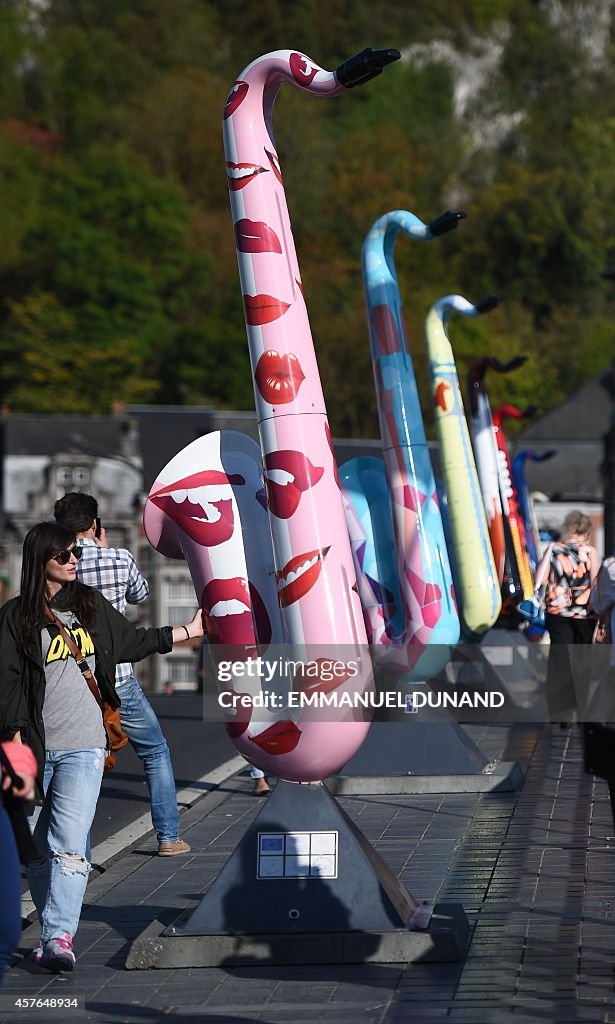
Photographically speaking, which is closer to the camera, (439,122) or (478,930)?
(478,930)

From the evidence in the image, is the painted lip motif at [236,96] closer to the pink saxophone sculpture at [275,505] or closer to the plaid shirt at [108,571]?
the pink saxophone sculpture at [275,505]

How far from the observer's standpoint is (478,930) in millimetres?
7586

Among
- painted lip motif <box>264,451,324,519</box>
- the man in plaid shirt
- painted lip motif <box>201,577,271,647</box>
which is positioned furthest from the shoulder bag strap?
the man in plaid shirt

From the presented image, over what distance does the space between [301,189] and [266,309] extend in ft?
252

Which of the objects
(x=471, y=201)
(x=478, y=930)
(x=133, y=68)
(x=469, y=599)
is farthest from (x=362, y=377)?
(x=478, y=930)

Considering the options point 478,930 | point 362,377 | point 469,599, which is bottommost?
point 478,930

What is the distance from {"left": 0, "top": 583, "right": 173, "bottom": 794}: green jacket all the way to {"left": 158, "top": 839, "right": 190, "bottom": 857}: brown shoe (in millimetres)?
2617

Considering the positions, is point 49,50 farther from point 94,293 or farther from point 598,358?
point 598,358

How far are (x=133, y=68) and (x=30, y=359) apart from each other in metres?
25.4

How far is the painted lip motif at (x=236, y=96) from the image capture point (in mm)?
7707

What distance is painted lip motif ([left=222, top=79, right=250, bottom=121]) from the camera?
7.71 metres

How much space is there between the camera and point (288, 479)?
7.39m

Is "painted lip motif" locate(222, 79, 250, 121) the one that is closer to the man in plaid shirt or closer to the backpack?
the man in plaid shirt
